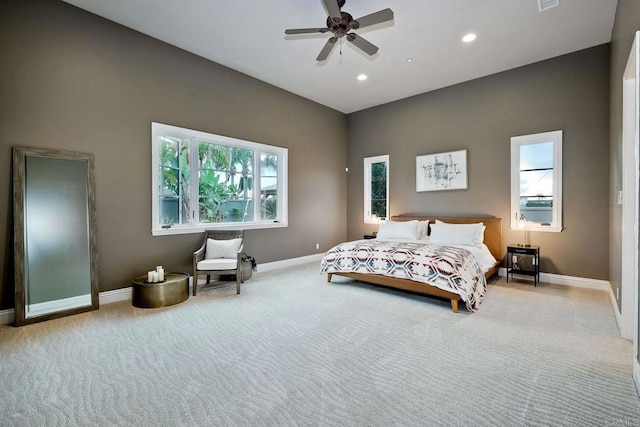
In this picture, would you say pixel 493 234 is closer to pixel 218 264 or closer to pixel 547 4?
pixel 547 4

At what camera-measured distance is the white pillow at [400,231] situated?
518 cm

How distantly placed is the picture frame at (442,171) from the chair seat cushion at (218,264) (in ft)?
13.1

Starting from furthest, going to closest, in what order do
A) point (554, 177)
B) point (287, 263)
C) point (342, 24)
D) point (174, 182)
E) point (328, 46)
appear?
1. point (287, 263)
2. point (554, 177)
3. point (174, 182)
4. point (328, 46)
5. point (342, 24)

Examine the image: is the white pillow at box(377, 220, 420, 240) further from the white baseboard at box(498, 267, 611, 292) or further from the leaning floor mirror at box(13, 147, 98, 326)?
the leaning floor mirror at box(13, 147, 98, 326)

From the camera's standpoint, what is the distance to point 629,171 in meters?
2.57

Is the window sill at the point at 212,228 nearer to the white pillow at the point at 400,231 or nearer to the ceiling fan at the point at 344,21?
the white pillow at the point at 400,231

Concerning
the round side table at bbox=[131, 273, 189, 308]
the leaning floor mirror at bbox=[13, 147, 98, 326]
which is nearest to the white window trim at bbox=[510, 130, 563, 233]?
the round side table at bbox=[131, 273, 189, 308]

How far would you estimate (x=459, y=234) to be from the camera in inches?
189

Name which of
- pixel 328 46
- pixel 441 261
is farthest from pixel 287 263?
pixel 328 46

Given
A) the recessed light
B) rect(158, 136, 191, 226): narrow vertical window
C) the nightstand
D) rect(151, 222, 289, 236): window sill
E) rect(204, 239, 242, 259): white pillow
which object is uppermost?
the recessed light

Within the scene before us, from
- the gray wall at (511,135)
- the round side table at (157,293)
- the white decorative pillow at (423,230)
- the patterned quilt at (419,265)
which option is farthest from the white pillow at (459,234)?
the round side table at (157,293)

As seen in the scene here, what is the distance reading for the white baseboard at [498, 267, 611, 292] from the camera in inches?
165

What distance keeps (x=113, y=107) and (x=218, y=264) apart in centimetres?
240

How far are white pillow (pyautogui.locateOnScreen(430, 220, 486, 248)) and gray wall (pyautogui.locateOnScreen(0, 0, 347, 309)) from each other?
9.98 feet
